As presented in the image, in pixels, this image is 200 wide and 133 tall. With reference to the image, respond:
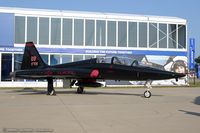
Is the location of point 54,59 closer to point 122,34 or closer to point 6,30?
point 6,30

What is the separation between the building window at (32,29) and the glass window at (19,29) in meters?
0.47

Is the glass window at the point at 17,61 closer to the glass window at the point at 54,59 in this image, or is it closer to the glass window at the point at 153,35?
the glass window at the point at 54,59

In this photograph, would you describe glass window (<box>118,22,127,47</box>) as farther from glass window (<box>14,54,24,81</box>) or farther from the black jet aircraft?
the black jet aircraft

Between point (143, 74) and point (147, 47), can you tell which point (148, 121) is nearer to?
point (143, 74)

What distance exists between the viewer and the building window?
35.3 meters

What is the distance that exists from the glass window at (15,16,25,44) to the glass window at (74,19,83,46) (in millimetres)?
5025

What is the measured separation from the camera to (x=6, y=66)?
1344 inches

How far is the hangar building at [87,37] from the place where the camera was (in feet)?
113

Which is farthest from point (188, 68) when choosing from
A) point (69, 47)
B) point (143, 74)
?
point (143, 74)

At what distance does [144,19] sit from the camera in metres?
38.7

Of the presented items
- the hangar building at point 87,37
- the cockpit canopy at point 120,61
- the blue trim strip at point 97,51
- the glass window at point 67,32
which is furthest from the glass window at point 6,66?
the cockpit canopy at point 120,61

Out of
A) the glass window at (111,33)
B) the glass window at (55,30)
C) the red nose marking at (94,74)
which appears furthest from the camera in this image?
the glass window at (111,33)

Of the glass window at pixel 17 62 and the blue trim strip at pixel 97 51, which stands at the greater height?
the blue trim strip at pixel 97 51

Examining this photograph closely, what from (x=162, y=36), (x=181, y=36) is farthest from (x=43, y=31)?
(x=181, y=36)
